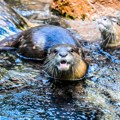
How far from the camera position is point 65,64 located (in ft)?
13.9

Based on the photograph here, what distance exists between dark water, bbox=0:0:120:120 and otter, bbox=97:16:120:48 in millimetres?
1229

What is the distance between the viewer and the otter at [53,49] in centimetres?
429

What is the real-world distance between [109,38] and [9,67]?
2159 mm

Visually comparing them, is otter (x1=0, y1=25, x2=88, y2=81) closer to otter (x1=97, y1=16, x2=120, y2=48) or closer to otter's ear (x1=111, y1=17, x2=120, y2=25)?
otter (x1=97, y1=16, x2=120, y2=48)

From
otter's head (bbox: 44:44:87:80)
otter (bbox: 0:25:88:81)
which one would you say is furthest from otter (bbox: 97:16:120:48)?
otter's head (bbox: 44:44:87:80)

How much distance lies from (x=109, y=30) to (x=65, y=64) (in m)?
2.26

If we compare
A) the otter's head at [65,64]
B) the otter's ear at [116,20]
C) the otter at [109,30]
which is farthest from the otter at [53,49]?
the otter's ear at [116,20]

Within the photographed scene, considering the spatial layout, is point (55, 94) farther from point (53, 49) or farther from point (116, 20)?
point (116, 20)

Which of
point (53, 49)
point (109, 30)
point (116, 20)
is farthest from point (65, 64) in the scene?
point (116, 20)

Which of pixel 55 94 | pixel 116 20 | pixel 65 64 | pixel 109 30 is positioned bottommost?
pixel 55 94

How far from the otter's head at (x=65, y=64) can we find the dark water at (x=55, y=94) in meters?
0.10

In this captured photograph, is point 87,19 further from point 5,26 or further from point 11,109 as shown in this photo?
point 11,109

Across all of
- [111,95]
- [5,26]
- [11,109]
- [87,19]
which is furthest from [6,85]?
[87,19]

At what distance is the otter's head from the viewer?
4.21 metres
